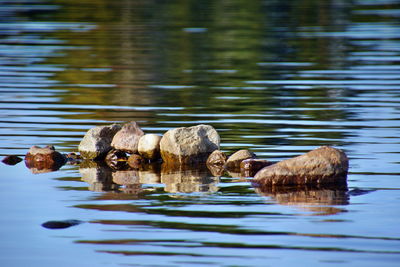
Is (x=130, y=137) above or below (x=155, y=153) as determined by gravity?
above

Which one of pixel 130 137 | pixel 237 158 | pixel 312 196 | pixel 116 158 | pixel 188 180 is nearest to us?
pixel 312 196

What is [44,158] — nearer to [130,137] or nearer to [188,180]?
[130,137]

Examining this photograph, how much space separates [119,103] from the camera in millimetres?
16969

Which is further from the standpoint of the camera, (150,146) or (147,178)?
(150,146)

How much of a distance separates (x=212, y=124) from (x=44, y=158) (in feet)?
11.8

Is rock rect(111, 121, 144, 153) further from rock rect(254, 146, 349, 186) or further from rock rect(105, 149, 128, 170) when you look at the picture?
rock rect(254, 146, 349, 186)

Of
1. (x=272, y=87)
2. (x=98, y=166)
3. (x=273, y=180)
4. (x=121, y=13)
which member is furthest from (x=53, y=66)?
(x=121, y=13)

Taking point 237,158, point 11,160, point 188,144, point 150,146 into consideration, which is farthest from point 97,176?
point 237,158

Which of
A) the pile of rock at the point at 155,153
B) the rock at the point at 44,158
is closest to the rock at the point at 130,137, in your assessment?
the pile of rock at the point at 155,153

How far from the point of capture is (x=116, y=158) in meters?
11.7

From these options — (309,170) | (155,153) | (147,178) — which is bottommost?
(147,178)

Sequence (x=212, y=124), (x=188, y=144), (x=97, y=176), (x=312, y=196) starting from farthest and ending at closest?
(x=212, y=124) < (x=188, y=144) < (x=97, y=176) < (x=312, y=196)

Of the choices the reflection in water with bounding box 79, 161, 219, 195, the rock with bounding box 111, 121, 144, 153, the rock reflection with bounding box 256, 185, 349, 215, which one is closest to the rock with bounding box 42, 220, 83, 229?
the reflection in water with bounding box 79, 161, 219, 195

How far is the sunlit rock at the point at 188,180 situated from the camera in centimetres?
989
